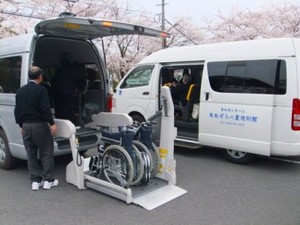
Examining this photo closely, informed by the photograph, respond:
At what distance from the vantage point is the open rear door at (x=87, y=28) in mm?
4027

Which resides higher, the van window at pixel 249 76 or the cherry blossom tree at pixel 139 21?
the cherry blossom tree at pixel 139 21

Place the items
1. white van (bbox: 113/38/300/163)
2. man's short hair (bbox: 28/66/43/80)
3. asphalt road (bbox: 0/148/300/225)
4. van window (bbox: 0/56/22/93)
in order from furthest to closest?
white van (bbox: 113/38/300/163) < van window (bbox: 0/56/22/93) < man's short hair (bbox: 28/66/43/80) < asphalt road (bbox: 0/148/300/225)

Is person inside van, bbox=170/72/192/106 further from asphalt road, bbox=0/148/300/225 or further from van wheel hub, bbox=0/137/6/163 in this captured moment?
van wheel hub, bbox=0/137/6/163

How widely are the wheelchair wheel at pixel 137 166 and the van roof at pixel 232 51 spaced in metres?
2.60

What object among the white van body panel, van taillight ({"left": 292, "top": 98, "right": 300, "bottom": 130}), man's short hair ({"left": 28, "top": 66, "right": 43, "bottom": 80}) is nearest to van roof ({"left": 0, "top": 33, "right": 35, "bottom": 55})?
man's short hair ({"left": 28, "top": 66, "right": 43, "bottom": 80})

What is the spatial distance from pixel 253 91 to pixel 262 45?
2.54 ft

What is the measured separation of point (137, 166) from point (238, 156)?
7.54 ft

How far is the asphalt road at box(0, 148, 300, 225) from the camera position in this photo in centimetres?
344

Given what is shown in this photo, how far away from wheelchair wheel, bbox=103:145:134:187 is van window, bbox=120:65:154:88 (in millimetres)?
2864

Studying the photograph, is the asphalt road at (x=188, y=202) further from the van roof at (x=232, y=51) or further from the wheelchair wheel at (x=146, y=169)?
the van roof at (x=232, y=51)

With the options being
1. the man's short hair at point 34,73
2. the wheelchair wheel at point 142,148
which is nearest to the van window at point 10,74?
the man's short hair at point 34,73

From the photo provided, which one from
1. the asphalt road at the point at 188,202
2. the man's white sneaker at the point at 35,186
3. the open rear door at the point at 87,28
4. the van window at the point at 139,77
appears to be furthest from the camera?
the van window at the point at 139,77

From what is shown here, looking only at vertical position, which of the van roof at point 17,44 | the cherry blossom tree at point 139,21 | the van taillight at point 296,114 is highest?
the cherry blossom tree at point 139,21

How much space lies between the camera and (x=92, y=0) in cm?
2066
